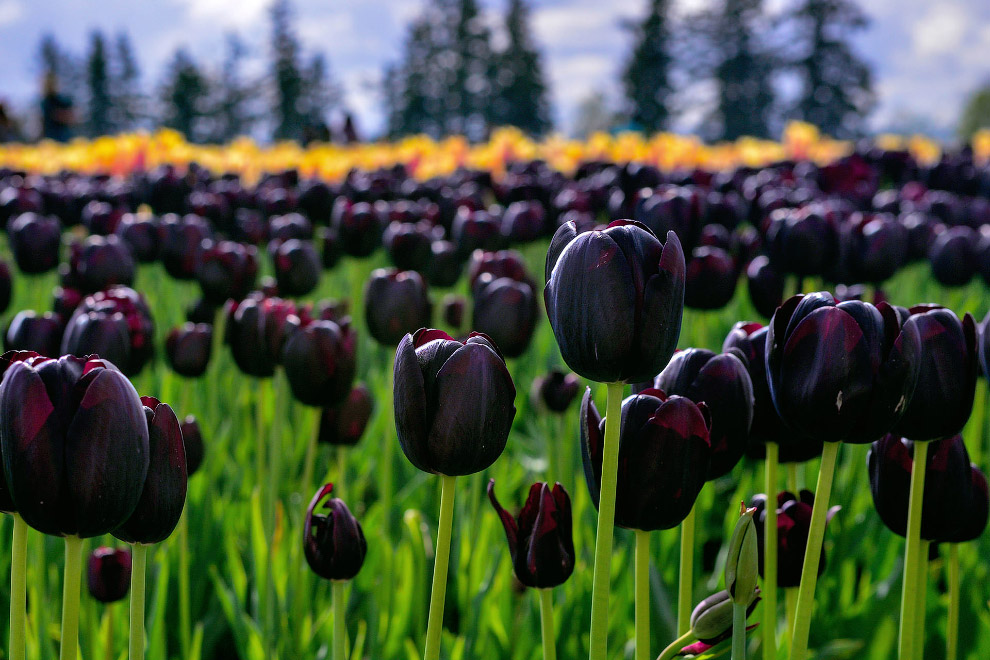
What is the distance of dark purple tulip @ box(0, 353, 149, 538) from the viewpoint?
73 centimetres

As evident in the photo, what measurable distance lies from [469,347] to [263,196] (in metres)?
4.02

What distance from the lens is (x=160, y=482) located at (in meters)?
0.85

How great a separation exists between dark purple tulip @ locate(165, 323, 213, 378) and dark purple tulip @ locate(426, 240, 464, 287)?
2.82 ft

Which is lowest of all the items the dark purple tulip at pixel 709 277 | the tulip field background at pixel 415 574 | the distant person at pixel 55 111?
the tulip field background at pixel 415 574

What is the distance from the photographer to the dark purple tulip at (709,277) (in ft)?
7.04

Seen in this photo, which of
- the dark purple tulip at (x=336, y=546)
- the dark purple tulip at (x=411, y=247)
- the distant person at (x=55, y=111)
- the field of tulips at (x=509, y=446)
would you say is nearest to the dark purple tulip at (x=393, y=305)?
the field of tulips at (x=509, y=446)

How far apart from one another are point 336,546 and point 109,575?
1.39ft

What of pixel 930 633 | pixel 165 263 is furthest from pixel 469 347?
pixel 165 263

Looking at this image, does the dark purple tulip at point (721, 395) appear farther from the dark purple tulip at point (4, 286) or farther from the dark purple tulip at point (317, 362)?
the dark purple tulip at point (4, 286)

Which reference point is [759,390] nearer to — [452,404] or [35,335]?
[452,404]

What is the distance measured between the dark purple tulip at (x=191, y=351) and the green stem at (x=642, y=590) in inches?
58.8

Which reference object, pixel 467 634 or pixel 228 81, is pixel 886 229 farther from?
pixel 228 81

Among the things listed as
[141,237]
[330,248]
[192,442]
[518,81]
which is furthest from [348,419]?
[518,81]

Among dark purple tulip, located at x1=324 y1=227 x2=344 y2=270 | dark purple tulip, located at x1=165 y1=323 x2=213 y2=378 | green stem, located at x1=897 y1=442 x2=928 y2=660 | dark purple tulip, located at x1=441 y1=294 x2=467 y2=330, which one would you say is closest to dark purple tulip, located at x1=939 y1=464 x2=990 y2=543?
green stem, located at x1=897 y1=442 x2=928 y2=660
